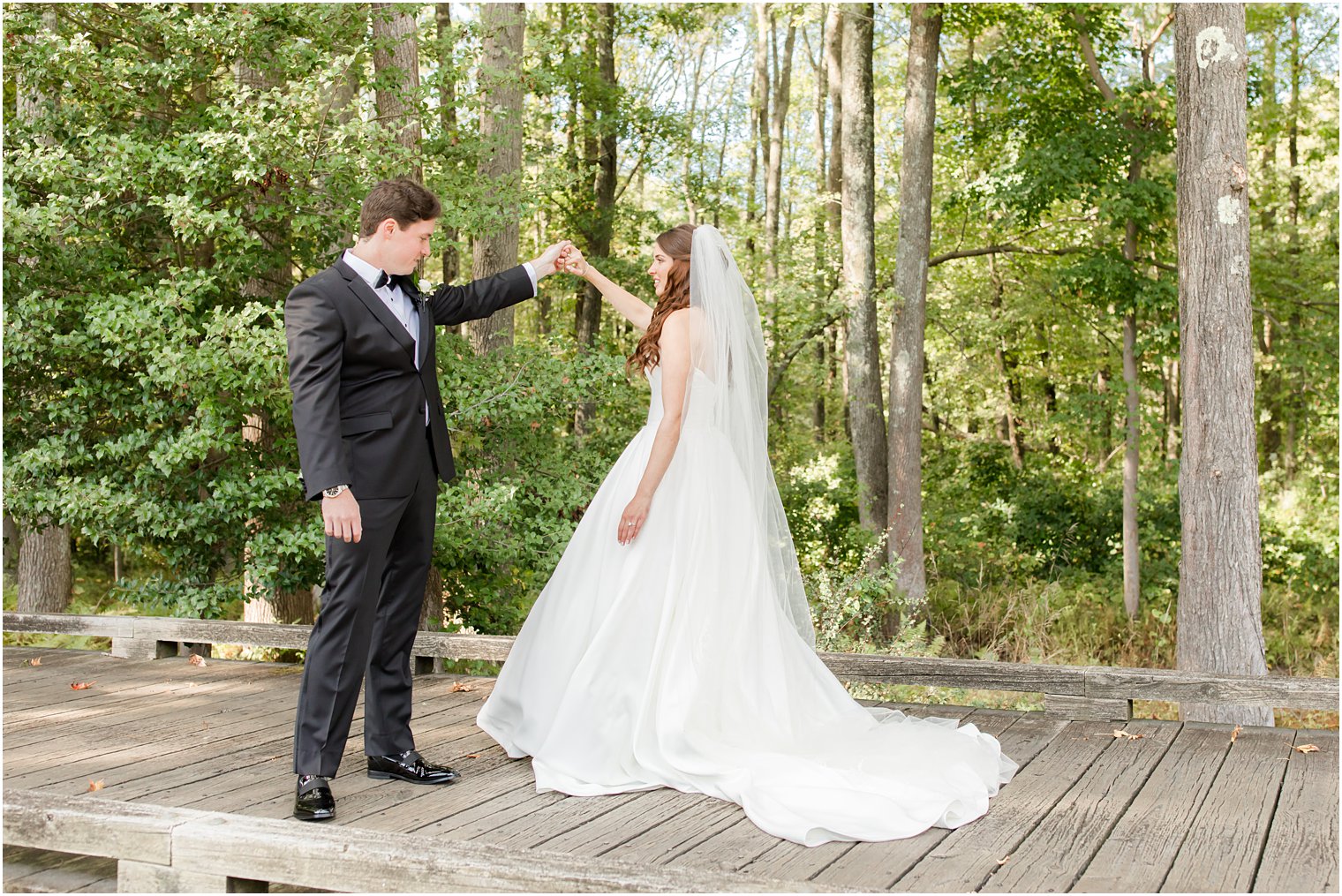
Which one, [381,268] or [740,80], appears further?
[740,80]

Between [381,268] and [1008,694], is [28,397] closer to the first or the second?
[381,268]

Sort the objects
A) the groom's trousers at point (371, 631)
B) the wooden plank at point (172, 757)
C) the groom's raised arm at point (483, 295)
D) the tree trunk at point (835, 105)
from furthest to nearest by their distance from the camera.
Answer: the tree trunk at point (835, 105)
the groom's raised arm at point (483, 295)
the wooden plank at point (172, 757)
the groom's trousers at point (371, 631)

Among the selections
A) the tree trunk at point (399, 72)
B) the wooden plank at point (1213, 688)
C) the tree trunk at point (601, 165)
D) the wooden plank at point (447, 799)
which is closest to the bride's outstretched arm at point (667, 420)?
the wooden plank at point (447, 799)

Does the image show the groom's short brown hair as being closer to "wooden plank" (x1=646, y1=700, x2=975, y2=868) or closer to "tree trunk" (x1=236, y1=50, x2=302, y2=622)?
"wooden plank" (x1=646, y1=700, x2=975, y2=868)

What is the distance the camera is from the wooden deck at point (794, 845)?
3156mm

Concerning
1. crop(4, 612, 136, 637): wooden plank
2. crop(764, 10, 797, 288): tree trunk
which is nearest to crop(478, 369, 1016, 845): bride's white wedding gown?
crop(4, 612, 136, 637): wooden plank

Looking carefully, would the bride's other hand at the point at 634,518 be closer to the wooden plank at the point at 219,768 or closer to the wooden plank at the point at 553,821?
the wooden plank at the point at 553,821

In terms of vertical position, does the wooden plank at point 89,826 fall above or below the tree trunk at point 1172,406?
below

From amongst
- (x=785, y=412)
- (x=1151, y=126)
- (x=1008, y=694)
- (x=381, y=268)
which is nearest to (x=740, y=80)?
(x=785, y=412)

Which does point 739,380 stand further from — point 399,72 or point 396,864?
point 399,72

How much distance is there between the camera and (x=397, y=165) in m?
7.02

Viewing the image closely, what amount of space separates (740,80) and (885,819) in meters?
22.3

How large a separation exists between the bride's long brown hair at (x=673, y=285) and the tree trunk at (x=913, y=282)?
27.7ft

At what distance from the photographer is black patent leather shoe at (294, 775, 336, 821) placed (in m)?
3.54
